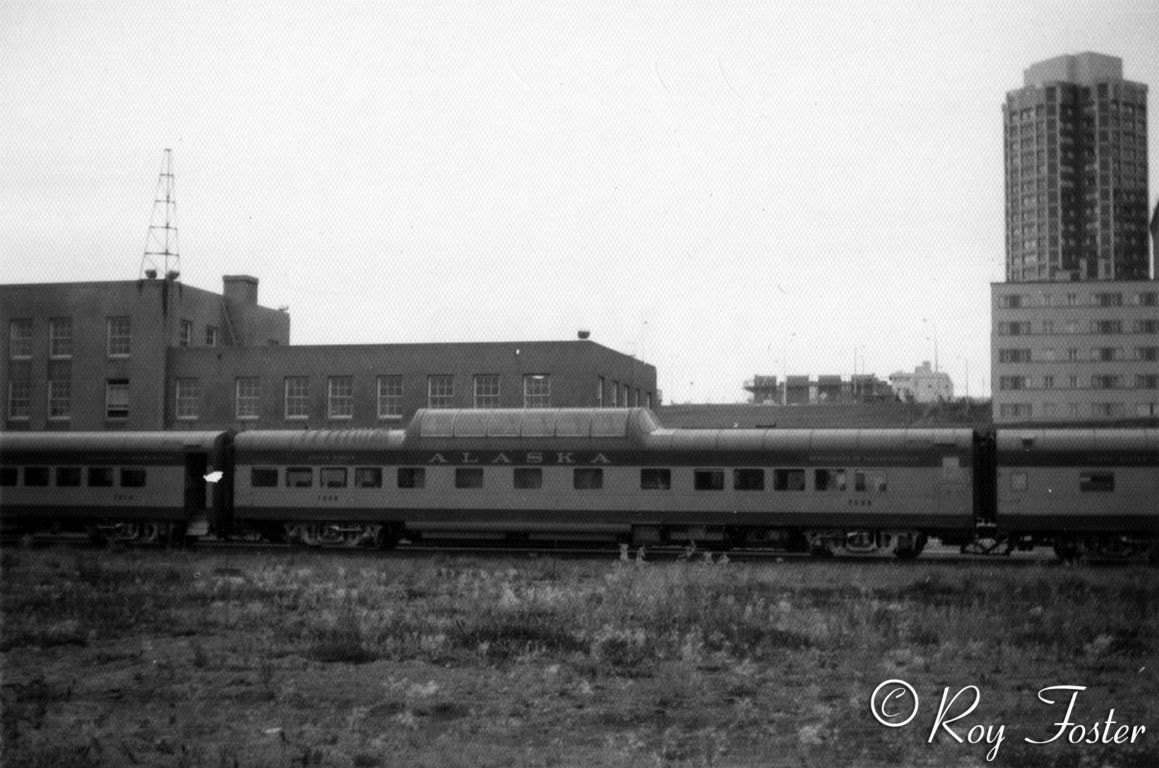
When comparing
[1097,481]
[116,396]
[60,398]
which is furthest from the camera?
[116,396]

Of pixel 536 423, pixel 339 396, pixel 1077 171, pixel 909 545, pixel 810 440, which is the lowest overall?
pixel 909 545

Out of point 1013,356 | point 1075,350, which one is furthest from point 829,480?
point 1013,356

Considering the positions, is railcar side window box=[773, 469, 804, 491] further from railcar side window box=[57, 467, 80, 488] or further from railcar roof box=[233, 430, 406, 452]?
railcar side window box=[57, 467, 80, 488]

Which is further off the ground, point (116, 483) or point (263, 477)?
point (263, 477)

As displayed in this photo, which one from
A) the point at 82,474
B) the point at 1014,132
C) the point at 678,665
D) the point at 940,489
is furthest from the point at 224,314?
the point at 1014,132

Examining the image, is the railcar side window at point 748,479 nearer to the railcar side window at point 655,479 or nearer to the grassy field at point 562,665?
the railcar side window at point 655,479

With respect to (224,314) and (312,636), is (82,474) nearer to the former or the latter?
(312,636)

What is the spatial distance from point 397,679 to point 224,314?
184ft

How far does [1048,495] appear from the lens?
30.1 m

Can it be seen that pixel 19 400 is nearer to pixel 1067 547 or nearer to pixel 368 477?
pixel 368 477

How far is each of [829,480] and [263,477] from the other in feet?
57.8

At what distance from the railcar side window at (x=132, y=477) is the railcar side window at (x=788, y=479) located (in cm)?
2040

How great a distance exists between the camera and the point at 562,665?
15680 millimetres

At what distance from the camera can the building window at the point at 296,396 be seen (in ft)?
193
